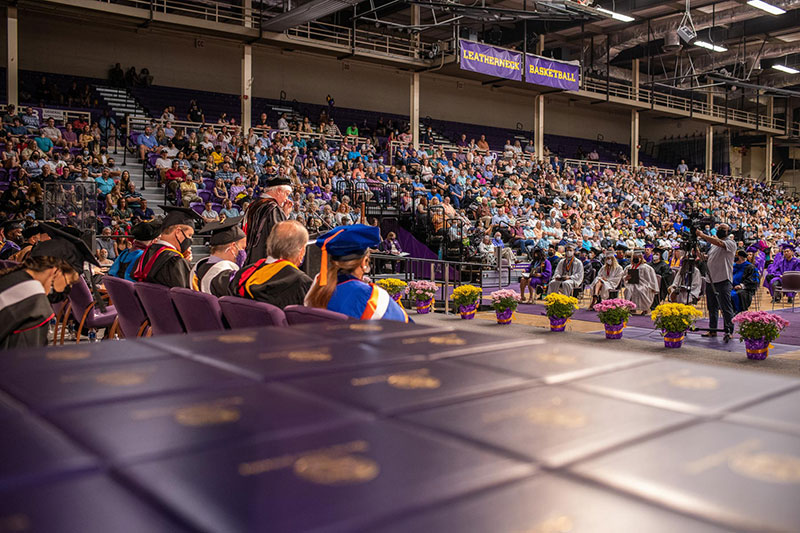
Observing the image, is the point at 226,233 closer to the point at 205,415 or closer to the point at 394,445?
the point at 205,415

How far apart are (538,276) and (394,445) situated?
12946mm

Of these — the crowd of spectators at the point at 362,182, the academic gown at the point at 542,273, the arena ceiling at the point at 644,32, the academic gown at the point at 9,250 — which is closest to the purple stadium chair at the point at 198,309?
the academic gown at the point at 9,250

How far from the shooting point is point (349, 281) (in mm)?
3236

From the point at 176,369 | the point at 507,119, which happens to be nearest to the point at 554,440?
the point at 176,369

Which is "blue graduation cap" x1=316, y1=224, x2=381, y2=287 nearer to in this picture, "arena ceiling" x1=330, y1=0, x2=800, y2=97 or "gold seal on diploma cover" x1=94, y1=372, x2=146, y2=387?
"gold seal on diploma cover" x1=94, y1=372, x2=146, y2=387

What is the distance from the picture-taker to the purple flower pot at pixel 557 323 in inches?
360

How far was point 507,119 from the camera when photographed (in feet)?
90.6

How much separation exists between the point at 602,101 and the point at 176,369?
27894mm

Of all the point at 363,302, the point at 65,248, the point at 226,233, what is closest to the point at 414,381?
the point at 363,302

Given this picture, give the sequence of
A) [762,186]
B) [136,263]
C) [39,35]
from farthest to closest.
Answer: [762,186] < [39,35] < [136,263]

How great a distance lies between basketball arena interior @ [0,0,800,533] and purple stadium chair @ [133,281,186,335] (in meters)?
0.03

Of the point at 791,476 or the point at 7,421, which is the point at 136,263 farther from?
the point at 791,476

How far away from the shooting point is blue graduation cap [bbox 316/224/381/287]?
Result: 3.27m

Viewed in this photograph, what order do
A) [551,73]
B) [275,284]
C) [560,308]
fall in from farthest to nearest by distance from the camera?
1. [551,73]
2. [560,308]
3. [275,284]
